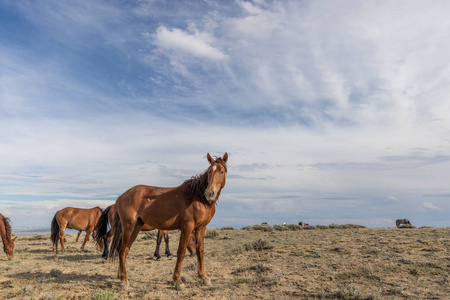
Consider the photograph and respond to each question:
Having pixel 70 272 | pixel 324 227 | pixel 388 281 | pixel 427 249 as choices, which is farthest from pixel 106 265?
pixel 324 227

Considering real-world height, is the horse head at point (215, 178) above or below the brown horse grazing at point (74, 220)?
above

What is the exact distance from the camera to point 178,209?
24.1ft

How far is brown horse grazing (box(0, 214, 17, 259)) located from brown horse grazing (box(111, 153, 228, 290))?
29.1ft

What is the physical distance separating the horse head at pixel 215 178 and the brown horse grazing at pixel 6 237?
446 inches

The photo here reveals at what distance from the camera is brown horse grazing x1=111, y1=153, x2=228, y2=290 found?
7.13 meters

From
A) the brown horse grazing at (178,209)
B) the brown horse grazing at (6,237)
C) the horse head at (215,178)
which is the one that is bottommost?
the brown horse grazing at (6,237)

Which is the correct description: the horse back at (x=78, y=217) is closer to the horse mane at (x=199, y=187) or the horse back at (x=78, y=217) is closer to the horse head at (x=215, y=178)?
the horse mane at (x=199, y=187)

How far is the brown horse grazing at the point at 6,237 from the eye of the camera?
1311cm

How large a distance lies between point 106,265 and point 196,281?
5.07 meters

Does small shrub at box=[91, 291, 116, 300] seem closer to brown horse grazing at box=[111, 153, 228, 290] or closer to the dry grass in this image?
the dry grass

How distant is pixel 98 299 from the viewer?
6.17 metres

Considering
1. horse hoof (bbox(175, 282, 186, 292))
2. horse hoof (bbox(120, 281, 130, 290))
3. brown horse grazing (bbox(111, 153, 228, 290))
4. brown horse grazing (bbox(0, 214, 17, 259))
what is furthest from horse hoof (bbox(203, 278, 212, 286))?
brown horse grazing (bbox(0, 214, 17, 259))

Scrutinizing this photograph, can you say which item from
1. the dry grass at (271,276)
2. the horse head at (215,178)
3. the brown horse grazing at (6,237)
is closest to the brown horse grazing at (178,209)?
the horse head at (215,178)

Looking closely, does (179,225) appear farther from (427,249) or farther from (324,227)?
(324,227)
